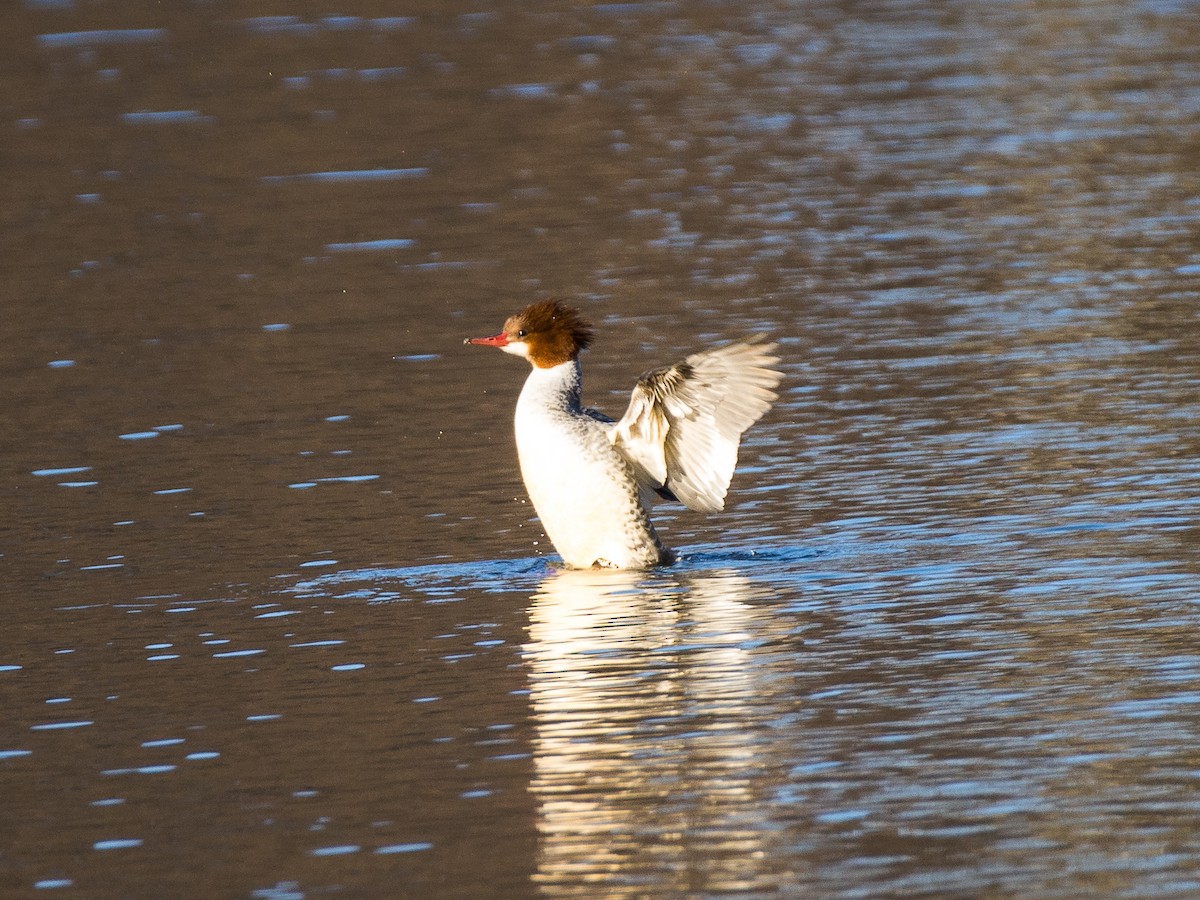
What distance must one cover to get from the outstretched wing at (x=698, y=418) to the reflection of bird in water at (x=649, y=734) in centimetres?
56

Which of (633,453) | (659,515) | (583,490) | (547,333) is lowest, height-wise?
(659,515)

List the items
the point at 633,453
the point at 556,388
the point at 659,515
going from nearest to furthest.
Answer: the point at 633,453, the point at 556,388, the point at 659,515

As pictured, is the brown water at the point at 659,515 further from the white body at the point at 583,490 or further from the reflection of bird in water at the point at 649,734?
the white body at the point at 583,490

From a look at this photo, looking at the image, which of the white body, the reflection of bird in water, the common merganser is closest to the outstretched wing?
the common merganser

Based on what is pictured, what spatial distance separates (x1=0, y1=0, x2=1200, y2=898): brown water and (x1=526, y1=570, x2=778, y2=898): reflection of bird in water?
3 centimetres

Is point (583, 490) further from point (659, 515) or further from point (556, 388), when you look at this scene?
point (659, 515)

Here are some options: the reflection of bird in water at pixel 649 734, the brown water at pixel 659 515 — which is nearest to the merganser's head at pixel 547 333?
the brown water at pixel 659 515

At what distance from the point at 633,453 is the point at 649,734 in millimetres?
3190

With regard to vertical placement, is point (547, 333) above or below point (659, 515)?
above

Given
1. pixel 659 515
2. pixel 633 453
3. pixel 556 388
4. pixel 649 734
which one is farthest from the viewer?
pixel 659 515

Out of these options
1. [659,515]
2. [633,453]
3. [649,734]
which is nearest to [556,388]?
[633,453]

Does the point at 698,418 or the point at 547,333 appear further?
the point at 547,333

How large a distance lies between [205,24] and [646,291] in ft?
60.6

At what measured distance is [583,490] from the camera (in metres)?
11.0
